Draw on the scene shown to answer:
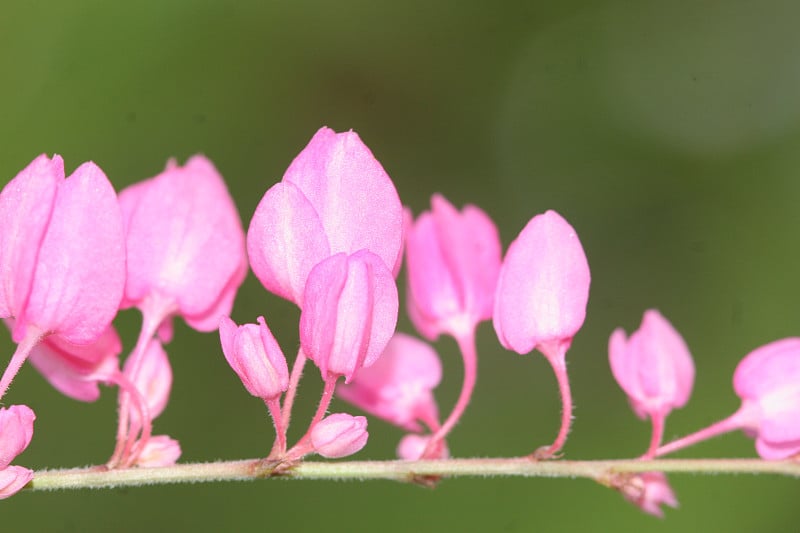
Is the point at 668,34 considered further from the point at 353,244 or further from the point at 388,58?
the point at 353,244

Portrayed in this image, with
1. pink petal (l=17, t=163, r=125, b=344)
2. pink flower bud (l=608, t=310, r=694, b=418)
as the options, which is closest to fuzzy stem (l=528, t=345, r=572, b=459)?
pink flower bud (l=608, t=310, r=694, b=418)

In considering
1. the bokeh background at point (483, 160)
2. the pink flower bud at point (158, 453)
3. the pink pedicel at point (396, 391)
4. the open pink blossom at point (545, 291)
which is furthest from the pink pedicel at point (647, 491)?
the bokeh background at point (483, 160)

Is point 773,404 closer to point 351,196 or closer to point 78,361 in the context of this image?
point 351,196

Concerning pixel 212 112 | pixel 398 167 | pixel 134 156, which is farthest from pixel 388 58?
pixel 134 156

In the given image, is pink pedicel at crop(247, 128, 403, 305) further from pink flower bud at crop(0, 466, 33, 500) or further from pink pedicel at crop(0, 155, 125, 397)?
pink flower bud at crop(0, 466, 33, 500)

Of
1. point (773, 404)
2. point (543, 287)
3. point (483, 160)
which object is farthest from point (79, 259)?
point (483, 160)

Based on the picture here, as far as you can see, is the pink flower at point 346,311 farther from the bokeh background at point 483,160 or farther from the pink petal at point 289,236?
the bokeh background at point 483,160
